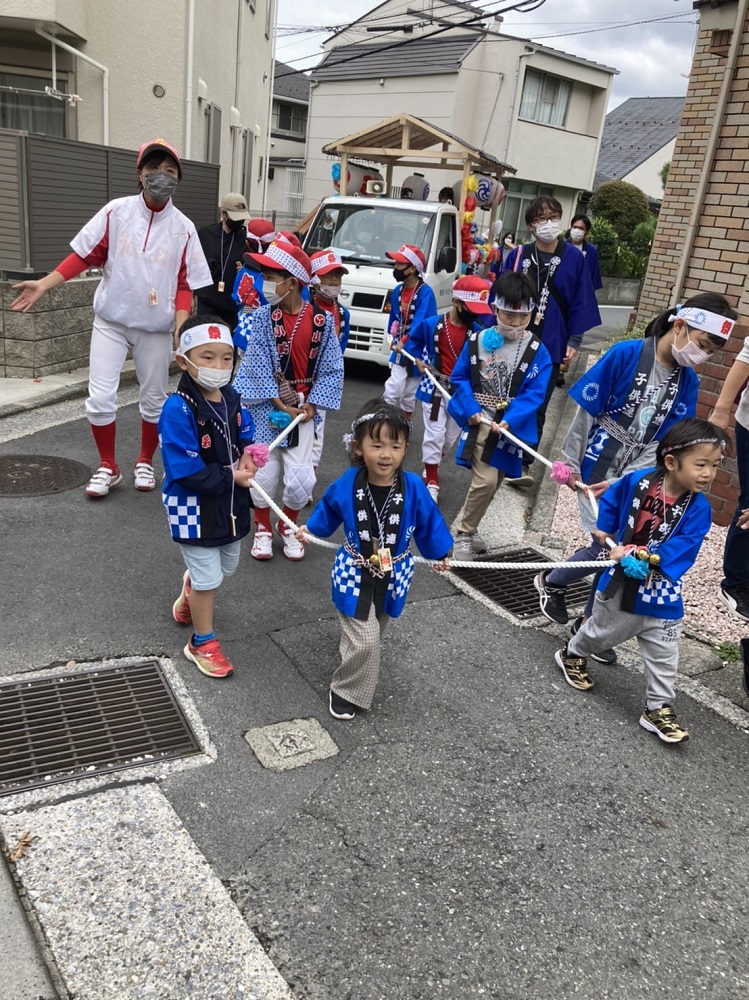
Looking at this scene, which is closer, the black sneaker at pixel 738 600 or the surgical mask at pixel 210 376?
the surgical mask at pixel 210 376

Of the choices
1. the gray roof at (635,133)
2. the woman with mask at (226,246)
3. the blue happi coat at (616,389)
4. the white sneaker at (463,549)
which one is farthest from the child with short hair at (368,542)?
the gray roof at (635,133)

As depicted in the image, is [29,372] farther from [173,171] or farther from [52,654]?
[52,654]

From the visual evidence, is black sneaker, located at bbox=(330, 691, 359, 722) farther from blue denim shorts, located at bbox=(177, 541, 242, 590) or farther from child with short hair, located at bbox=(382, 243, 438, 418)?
child with short hair, located at bbox=(382, 243, 438, 418)

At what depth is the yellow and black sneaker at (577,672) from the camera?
3682 millimetres

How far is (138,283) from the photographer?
4.86 metres

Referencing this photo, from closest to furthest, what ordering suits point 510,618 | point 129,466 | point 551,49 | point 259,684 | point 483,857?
point 483,857 → point 259,684 → point 510,618 → point 129,466 → point 551,49

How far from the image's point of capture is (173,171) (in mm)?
4703

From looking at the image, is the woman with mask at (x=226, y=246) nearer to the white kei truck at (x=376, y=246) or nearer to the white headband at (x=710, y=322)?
the white kei truck at (x=376, y=246)

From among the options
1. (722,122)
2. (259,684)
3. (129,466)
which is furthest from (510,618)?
(722,122)

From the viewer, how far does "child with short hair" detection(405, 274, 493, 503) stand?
562cm

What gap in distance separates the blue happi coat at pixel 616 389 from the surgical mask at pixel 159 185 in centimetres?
269

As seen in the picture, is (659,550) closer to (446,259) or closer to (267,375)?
(267,375)

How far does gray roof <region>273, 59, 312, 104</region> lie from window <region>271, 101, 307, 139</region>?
0.38 m

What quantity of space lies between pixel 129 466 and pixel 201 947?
4130 millimetres
